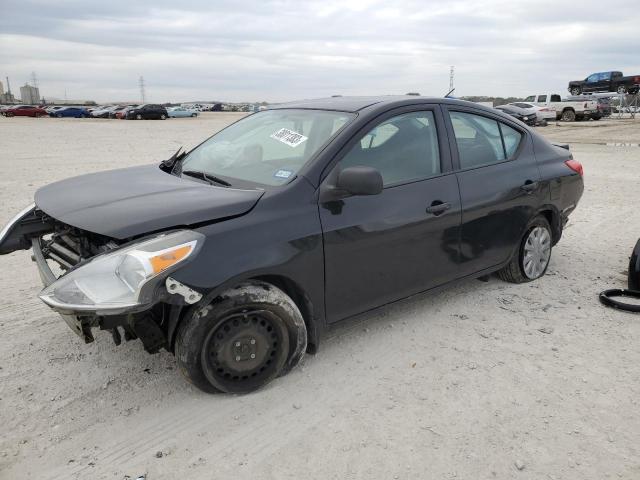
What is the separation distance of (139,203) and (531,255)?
3348 mm

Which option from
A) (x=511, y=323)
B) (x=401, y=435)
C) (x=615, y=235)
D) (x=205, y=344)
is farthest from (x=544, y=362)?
(x=615, y=235)

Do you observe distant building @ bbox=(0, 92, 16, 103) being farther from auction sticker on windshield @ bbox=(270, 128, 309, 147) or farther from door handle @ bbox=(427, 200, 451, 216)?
door handle @ bbox=(427, 200, 451, 216)

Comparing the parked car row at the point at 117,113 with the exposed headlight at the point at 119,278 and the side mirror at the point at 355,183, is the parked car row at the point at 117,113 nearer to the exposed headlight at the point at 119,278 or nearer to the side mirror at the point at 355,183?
the side mirror at the point at 355,183

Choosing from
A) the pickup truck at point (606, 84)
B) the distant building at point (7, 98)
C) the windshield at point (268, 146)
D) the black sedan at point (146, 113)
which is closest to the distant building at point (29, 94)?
the distant building at point (7, 98)

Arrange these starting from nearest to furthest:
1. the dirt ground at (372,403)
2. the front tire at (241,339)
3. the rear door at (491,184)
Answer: the dirt ground at (372,403) → the front tire at (241,339) → the rear door at (491,184)

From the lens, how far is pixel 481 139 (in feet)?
13.7

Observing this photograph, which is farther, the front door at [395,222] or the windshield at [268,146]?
the windshield at [268,146]

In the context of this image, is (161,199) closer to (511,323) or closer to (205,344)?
(205,344)

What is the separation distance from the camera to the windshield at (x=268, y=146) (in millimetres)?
3344

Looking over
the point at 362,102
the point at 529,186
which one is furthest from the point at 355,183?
the point at 529,186

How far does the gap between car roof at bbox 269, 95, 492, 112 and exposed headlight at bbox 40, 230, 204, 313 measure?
5.44 ft

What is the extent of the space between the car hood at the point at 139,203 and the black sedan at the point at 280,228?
0.04 ft

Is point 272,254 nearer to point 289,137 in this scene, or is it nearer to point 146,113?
point 289,137

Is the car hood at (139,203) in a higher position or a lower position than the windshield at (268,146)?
lower
